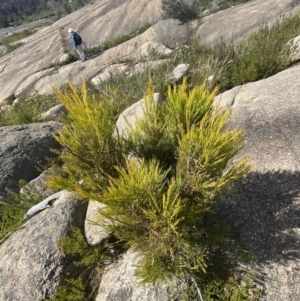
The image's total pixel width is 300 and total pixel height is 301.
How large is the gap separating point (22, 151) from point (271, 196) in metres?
4.17

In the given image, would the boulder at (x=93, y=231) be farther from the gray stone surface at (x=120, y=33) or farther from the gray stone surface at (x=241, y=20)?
the gray stone surface at (x=241, y=20)

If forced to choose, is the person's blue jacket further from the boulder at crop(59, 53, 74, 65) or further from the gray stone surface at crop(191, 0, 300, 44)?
the gray stone surface at crop(191, 0, 300, 44)

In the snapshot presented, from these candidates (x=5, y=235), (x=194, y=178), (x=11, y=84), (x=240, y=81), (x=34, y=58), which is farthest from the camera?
(x=34, y=58)

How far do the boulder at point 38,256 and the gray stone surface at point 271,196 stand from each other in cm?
176

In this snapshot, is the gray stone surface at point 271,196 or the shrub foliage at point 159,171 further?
the gray stone surface at point 271,196

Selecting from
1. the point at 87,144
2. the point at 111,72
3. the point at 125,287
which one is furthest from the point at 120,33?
the point at 125,287

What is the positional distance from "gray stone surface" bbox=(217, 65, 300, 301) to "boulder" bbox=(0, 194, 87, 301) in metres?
1.76

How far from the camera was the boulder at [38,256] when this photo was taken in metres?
2.68

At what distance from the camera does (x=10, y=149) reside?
4.74 m

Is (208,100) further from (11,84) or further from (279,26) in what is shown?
(11,84)

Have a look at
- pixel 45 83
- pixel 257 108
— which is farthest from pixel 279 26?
pixel 45 83

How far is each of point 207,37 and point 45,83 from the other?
851 cm

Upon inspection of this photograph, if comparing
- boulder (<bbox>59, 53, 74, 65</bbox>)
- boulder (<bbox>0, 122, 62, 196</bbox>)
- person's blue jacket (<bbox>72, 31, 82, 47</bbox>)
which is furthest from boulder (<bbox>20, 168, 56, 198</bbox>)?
boulder (<bbox>59, 53, 74, 65</bbox>)

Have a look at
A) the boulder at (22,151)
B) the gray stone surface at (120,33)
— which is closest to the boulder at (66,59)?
the gray stone surface at (120,33)
